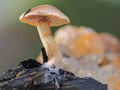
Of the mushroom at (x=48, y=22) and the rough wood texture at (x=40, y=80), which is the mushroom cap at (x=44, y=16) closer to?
the mushroom at (x=48, y=22)

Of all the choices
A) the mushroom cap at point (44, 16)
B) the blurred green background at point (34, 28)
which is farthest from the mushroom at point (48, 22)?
the blurred green background at point (34, 28)

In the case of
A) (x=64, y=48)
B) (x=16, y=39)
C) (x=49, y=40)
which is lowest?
(x=16, y=39)

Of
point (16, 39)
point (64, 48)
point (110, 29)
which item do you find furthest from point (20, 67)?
point (16, 39)

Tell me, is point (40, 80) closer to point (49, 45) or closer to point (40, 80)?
point (40, 80)

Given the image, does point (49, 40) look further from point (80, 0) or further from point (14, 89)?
point (80, 0)

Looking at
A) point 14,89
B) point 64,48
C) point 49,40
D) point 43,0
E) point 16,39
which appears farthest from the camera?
point 16,39

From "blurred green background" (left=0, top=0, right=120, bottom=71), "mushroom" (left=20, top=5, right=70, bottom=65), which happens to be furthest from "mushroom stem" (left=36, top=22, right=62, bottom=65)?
"blurred green background" (left=0, top=0, right=120, bottom=71)

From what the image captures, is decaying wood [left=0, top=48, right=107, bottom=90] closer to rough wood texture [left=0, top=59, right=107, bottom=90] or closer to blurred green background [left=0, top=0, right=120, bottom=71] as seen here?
rough wood texture [left=0, top=59, right=107, bottom=90]
